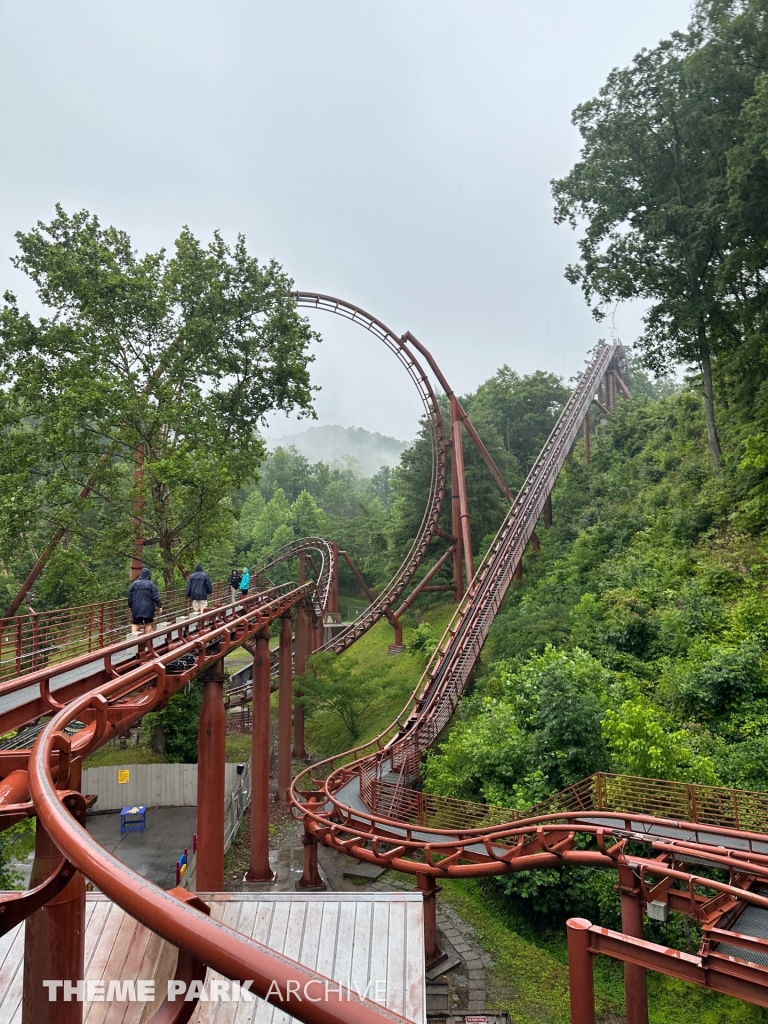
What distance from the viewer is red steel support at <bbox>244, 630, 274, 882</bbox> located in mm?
13203

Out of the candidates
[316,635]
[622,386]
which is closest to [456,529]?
[316,635]

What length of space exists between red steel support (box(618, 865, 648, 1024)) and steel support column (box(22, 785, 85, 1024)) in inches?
255

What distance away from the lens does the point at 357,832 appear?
1023cm

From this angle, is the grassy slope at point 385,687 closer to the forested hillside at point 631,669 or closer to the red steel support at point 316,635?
the red steel support at point 316,635

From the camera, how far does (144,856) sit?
48.4 ft

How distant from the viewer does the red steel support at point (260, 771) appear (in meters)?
13.2

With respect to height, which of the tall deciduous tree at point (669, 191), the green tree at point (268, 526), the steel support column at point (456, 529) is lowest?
the steel support column at point (456, 529)

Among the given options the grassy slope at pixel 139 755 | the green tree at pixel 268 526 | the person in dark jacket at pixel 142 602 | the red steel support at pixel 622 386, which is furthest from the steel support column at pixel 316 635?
the red steel support at pixel 622 386

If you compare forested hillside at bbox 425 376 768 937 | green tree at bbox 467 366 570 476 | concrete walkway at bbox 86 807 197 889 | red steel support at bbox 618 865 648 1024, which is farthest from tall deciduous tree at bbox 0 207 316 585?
green tree at bbox 467 366 570 476

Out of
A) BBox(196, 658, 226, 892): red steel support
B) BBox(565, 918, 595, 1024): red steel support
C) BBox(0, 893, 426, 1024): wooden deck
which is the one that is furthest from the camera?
BBox(196, 658, 226, 892): red steel support

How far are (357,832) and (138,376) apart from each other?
552 inches

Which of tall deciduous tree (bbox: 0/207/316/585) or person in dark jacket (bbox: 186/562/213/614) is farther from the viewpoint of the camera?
tall deciduous tree (bbox: 0/207/316/585)

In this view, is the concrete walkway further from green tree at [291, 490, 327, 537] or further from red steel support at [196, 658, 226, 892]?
green tree at [291, 490, 327, 537]

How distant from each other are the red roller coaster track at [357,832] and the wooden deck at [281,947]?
2001 millimetres
